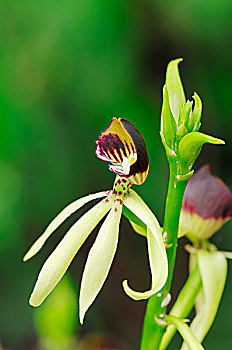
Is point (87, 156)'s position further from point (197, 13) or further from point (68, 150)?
point (197, 13)

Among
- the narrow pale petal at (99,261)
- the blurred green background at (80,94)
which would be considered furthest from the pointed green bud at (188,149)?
the blurred green background at (80,94)

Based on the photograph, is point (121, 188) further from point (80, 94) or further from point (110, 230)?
point (80, 94)

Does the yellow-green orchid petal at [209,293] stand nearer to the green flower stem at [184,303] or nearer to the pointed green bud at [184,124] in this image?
the green flower stem at [184,303]

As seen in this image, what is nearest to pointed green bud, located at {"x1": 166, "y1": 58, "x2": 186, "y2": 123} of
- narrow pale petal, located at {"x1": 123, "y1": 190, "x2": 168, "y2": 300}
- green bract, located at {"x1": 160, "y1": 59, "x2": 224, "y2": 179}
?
green bract, located at {"x1": 160, "y1": 59, "x2": 224, "y2": 179}

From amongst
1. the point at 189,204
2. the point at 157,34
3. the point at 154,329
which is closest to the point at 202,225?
the point at 189,204

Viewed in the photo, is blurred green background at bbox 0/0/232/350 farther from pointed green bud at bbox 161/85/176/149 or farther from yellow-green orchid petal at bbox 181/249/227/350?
pointed green bud at bbox 161/85/176/149
